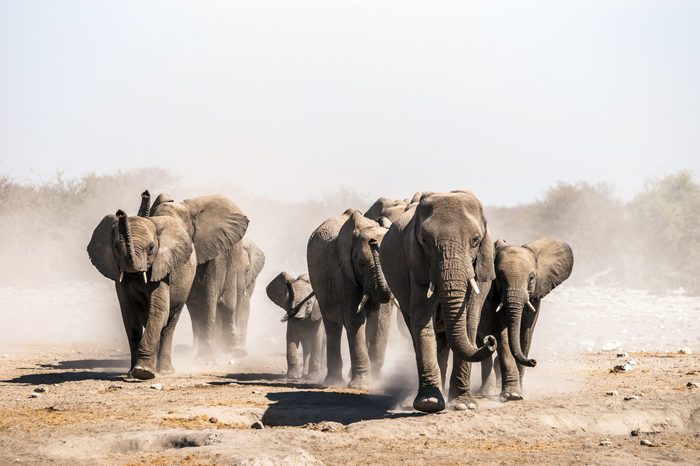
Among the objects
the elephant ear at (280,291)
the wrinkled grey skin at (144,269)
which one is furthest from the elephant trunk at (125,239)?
the elephant ear at (280,291)

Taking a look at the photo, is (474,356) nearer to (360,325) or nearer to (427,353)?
(427,353)

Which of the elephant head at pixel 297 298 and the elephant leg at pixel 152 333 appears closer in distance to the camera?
the elephant leg at pixel 152 333

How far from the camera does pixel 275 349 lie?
79.8ft

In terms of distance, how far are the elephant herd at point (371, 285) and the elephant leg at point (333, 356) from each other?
0.01m

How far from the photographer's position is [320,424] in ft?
36.6

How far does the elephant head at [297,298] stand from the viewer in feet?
56.5

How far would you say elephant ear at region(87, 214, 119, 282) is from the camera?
50.4 feet

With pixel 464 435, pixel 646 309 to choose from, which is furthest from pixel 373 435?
pixel 646 309

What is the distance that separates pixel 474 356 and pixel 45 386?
550 centimetres

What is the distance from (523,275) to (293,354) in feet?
14.6

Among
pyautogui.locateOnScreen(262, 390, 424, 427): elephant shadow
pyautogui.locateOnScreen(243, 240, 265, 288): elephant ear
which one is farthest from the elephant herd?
pyautogui.locateOnScreen(243, 240, 265, 288): elephant ear

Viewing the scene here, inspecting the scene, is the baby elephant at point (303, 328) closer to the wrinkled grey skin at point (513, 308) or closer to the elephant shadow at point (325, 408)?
the elephant shadow at point (325, 408)

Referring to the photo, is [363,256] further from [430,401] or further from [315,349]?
[430,401]

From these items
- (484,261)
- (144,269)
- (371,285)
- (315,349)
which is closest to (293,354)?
(315,349)
